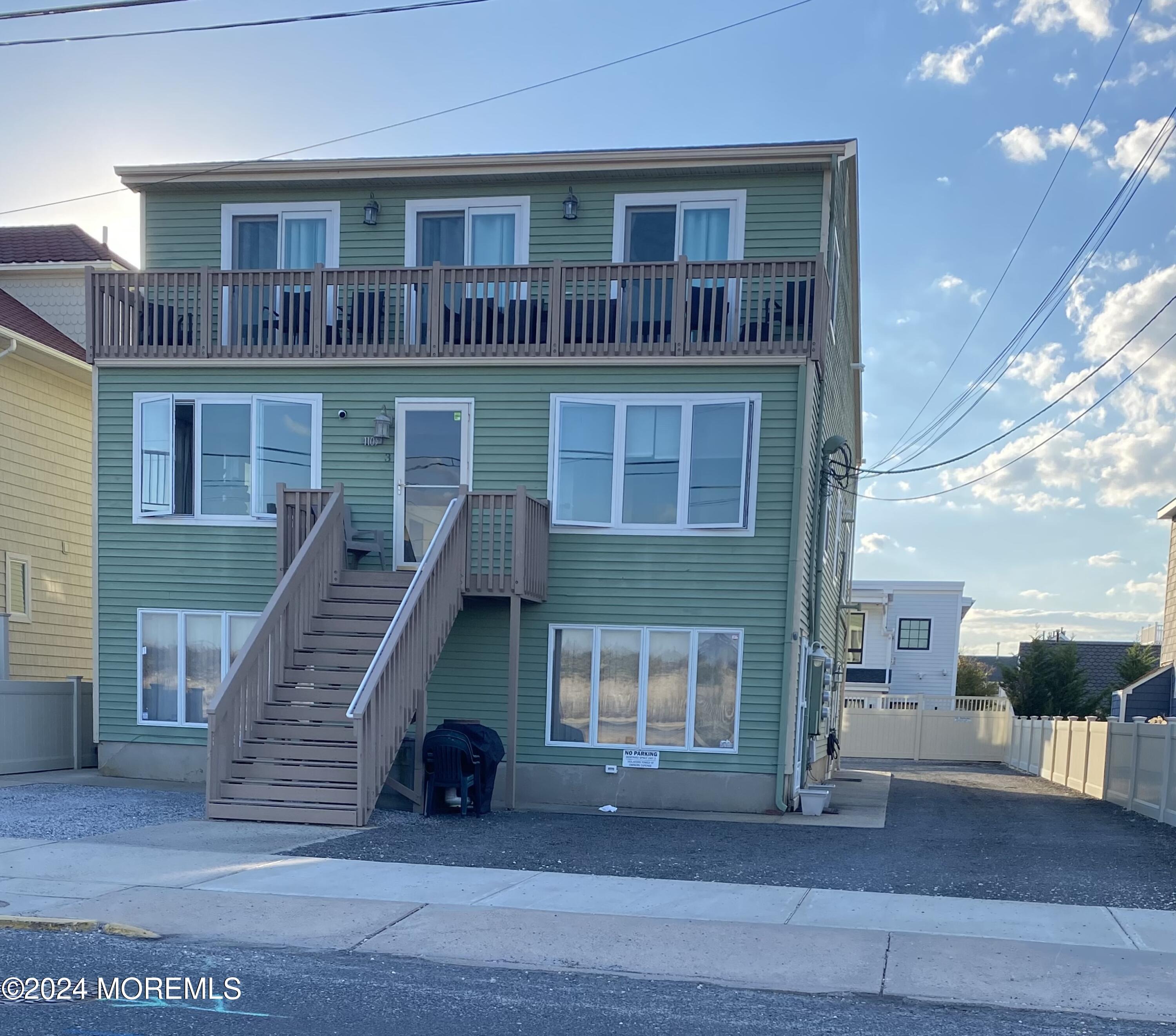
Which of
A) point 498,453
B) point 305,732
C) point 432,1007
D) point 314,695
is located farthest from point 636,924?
point 498,453

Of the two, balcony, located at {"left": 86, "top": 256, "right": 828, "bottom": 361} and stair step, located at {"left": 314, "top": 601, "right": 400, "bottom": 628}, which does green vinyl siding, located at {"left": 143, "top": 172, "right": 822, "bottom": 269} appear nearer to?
balcony, located at {"left": 86, "top": 256, "right": 828, "bottom": 361}

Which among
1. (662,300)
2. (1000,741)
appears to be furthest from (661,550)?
(1000,741)

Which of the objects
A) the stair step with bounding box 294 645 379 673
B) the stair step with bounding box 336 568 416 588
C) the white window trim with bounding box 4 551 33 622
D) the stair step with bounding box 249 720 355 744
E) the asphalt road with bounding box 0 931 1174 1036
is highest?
the white window trim with bounding box 4 551 33 622

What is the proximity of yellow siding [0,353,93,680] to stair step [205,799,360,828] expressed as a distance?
8867 mm

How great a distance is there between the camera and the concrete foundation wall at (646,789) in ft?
46.7

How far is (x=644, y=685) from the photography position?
14.6 m

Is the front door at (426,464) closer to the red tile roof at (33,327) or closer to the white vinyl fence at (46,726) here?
the white vinyl fence at (46,726)

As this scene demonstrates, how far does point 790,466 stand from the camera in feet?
46.7

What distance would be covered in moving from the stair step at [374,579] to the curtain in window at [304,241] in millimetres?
4787

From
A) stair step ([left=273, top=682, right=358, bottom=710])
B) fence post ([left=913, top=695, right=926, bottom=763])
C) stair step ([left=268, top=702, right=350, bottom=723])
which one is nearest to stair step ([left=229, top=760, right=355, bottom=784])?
stair step ([left=268, top=702, right=350, bottom=723])

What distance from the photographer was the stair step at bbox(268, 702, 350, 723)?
41.1 feet

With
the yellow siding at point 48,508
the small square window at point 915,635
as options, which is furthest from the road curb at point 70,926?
the small square window at point 915,635

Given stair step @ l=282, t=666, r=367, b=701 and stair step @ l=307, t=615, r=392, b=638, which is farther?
stair step @ l=307, t=615, r=392, b=638

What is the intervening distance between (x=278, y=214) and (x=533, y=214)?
147 inches
